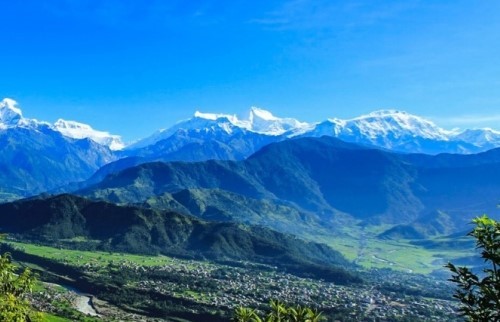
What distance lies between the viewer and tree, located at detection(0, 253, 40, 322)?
102 feet

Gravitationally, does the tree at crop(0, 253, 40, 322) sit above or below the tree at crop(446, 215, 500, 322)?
below

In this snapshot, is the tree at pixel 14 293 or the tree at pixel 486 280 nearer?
the tree at pixel 486 280

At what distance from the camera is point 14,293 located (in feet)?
109

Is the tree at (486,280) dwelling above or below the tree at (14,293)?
above

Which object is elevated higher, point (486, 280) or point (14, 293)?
point (486, 280)

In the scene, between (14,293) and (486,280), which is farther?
(14,293)

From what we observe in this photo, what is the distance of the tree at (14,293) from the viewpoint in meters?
31.0

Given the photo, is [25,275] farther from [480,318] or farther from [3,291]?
[480,318]

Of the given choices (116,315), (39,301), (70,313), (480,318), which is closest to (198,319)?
(116,315)

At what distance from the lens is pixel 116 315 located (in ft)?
630

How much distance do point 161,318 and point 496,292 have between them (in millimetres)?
185831

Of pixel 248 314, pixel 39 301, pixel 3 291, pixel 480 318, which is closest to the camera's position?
pixel 480 318

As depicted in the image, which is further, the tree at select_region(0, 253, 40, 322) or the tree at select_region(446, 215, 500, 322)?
the tree at select_region(0, 253, 40, 322)

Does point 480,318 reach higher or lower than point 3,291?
higher
